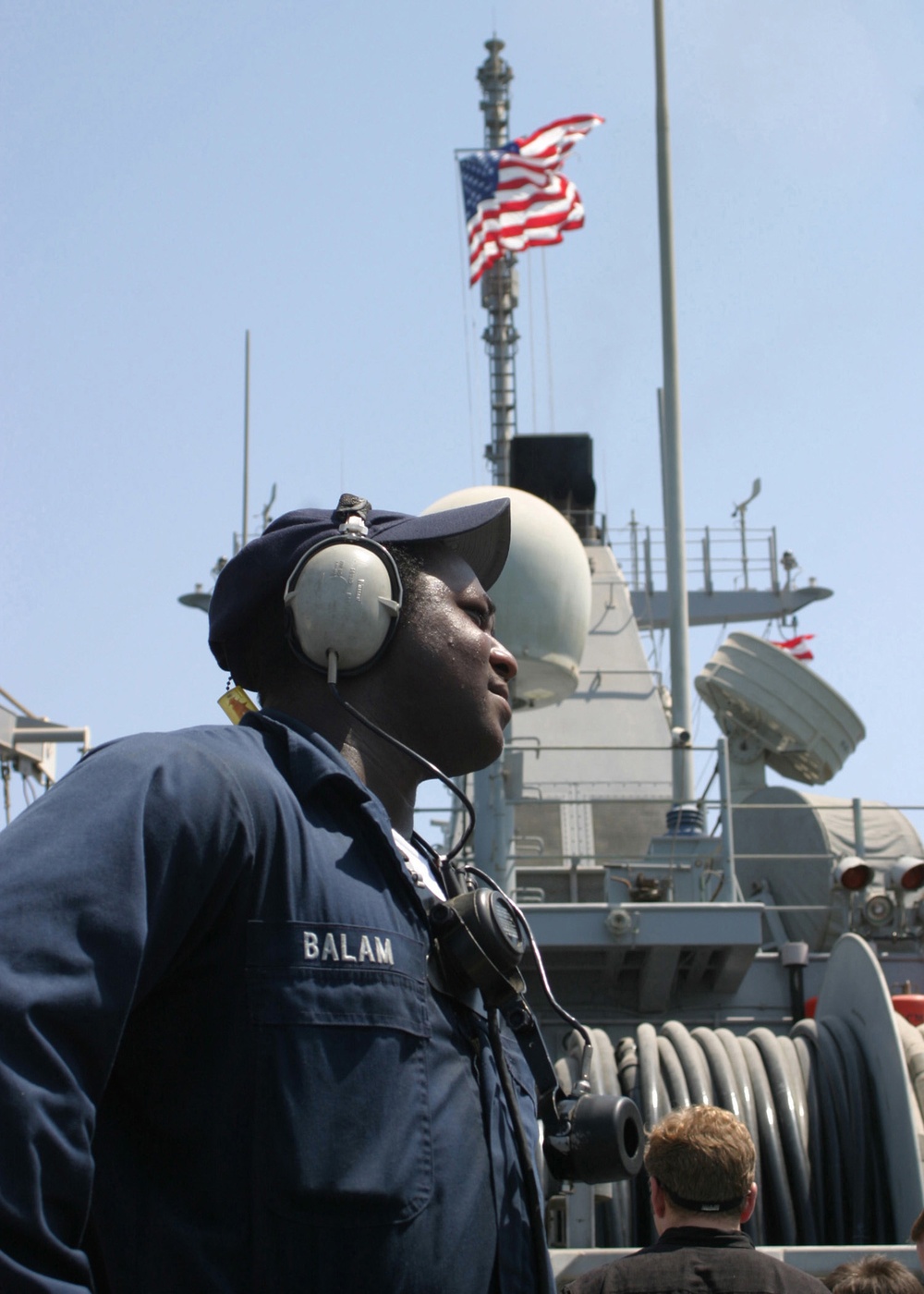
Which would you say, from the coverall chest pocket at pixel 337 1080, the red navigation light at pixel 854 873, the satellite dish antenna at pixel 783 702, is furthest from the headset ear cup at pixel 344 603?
the satellite dish antenna at pixel 783 702

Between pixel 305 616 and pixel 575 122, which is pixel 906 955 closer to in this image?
pixel 305 616

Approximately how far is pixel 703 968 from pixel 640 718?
17.4 ft

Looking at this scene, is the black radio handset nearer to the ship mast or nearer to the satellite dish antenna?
the ship mast

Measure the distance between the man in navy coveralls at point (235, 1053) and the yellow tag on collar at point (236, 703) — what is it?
54cm

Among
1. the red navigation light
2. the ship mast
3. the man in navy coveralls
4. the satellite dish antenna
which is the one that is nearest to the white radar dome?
the ship mast

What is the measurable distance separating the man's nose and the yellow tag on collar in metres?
0.38

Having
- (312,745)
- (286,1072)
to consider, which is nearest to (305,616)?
(312,745)

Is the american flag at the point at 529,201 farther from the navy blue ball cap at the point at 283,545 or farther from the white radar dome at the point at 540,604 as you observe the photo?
the navy blue ball cap at the point at 283,545

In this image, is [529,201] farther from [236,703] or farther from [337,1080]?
[337,1080]

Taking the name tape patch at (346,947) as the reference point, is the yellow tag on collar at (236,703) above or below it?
above

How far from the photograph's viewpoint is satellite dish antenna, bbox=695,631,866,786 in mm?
12836

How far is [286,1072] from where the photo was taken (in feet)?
4.83

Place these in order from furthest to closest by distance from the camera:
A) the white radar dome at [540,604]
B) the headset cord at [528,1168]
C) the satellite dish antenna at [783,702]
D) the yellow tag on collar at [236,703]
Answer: the satellite dish antenna at [783,702] < the white radar dome at [540,604] < the yellow tag on collar at [236,703] < the headset cord at [528,1168]

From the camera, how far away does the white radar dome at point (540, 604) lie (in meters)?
8.72
